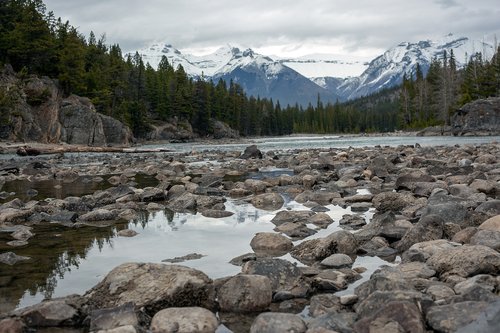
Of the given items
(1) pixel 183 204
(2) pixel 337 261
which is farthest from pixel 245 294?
(1) pixel 183 204

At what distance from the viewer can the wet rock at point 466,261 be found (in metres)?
4.53

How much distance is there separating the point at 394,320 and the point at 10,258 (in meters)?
4.68

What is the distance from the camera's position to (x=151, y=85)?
9306cm

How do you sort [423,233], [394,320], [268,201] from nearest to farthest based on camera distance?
[394,320], [423,233], [268,201]

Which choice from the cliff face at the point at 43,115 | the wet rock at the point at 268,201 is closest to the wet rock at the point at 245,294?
the wet rock at the point at 268,201

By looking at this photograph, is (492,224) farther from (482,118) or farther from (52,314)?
(482,118)

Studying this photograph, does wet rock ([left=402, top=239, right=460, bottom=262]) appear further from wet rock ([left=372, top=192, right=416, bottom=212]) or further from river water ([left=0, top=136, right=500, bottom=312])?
wet rock ([left=372, top=192, right=416, bottom=212])

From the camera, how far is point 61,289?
4852 mm

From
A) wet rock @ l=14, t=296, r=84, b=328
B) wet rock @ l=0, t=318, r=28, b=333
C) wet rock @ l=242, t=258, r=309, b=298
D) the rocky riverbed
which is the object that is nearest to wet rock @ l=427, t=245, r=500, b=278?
the rocky riverbed

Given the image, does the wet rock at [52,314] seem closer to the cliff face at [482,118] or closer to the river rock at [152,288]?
the river rock at [152,288]

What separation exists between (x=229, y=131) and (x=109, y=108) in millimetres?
34774

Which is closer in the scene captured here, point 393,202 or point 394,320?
point 394,320

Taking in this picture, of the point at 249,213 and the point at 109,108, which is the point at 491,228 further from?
the point at 109,108

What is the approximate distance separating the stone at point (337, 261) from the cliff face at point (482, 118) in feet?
193
